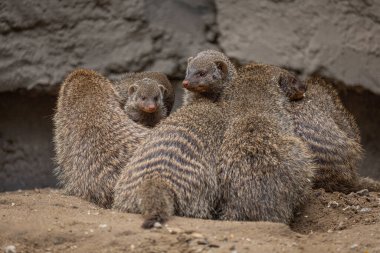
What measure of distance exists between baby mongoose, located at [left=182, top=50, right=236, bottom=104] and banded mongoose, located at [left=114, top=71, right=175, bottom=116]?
0.59 meters

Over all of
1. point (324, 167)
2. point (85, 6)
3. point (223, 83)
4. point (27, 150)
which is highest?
point (85, 6)

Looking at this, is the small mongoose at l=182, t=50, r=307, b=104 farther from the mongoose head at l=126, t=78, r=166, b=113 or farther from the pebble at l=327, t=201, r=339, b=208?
the pebble at l=327, t=201, r=339, b=208

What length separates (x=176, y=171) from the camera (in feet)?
14.6

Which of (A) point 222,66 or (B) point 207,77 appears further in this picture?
(A) point 222,66

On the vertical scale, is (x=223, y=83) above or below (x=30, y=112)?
above

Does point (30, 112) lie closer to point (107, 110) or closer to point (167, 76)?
point (167, 76)

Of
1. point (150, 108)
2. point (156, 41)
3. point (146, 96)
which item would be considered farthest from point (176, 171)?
point (156, 41)

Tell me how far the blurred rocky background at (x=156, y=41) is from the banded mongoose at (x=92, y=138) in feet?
3.07

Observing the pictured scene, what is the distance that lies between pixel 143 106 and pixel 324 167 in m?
1.34

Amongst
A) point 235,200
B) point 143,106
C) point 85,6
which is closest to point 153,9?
point 85,6

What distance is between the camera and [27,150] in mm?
6680

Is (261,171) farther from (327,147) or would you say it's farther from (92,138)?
(92,138)

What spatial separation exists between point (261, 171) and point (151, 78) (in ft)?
6.01

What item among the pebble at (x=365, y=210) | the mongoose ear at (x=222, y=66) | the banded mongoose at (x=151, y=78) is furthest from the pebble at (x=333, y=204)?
the banded mongoose at (x=151, y=78)
